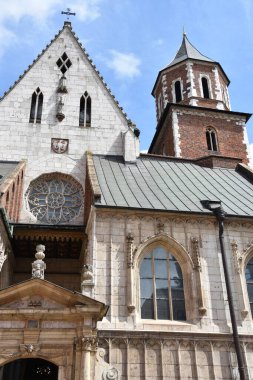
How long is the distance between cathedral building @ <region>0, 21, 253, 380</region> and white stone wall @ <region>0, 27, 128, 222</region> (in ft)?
0.21

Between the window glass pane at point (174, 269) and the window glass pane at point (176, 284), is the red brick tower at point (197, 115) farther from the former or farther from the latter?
the window glass pane at point (176, 284)

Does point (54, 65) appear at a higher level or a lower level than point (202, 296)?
higher

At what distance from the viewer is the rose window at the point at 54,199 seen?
21406 millimetres

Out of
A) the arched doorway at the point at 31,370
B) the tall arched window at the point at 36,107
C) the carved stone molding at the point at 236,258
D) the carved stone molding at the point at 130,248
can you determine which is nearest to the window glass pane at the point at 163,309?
the carved stone molding at the point at 130,248

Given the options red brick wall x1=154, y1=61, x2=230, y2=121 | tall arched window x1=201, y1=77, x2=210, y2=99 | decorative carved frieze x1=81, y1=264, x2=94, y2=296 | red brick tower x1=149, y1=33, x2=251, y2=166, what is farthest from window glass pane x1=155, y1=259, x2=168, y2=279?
tall arched window x1=201, y1=77, x2=210, y2=99

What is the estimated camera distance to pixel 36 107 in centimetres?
2495

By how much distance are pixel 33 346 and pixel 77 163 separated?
11.9 m

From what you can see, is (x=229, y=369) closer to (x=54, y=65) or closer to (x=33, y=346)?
(x=33, y=346)

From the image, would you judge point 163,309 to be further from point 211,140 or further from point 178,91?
point 178,91

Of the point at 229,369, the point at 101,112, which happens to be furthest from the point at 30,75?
the point at 229,369

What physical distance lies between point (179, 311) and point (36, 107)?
14360 mm

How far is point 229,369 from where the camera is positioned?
48.4 ft

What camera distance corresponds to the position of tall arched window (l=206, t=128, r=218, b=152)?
29.8m

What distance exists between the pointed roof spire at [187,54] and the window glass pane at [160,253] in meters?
21.1
